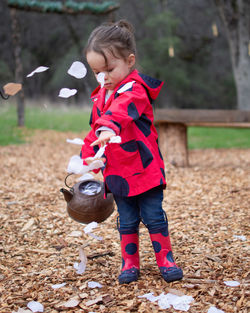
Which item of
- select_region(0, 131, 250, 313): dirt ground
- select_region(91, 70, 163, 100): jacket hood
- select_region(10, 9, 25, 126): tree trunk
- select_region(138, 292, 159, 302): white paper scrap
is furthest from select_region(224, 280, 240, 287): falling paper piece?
select_region(10, 9, 25, 126): tree trunk

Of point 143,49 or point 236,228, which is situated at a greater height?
point 143,49

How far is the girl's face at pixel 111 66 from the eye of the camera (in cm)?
221

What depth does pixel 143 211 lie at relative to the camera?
7.74ft

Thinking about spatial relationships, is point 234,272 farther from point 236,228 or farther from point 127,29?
point 127,29

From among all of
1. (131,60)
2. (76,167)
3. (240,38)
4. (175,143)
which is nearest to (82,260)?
(76,167)

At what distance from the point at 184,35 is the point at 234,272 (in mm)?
23442

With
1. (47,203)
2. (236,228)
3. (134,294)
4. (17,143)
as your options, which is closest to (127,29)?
(134,294)

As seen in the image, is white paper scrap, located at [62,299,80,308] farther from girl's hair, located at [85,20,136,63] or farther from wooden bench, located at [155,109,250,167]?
wooden bench, located at [155,109,250,167]

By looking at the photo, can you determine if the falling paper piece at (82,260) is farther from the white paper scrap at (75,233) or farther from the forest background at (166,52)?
the forest background at (166,52)

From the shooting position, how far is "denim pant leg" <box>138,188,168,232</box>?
2.31 m

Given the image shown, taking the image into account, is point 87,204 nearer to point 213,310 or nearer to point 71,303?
point 71,303

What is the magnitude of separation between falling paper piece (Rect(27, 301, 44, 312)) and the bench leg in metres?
3.97

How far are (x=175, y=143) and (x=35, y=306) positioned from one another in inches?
161

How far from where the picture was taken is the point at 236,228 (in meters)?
3.26
